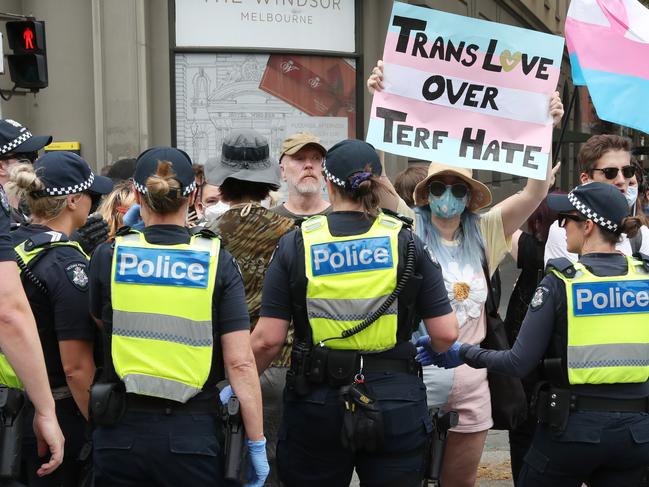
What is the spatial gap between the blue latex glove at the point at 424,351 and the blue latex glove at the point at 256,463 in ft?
2.84

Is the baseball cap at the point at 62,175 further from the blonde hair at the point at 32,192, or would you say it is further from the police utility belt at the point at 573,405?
the police utility belt at the point at 573,405

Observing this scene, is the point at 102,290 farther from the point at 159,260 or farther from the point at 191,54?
the point at 191,54

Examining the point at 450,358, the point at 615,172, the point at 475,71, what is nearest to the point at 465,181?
the point at 475,71

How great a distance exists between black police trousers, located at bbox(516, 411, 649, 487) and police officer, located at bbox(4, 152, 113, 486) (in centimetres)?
180

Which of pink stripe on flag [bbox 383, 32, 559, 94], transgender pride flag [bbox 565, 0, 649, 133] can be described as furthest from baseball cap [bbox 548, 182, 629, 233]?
transgender pride flag [bbox 565, 0, 649, 133]

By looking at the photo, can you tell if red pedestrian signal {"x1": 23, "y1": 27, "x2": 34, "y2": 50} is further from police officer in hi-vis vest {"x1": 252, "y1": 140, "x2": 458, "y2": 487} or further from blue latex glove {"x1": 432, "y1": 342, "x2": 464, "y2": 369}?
blue latex glove {"x1": 432, "y1": 342, "x2": 464, "y2": 369}

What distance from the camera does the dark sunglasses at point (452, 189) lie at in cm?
484

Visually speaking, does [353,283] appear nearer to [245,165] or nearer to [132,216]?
[245,165]

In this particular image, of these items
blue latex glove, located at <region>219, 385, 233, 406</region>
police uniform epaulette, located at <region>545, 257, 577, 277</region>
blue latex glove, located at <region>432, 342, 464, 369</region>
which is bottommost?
blue latex glove, located at <region>219, 385, 233, 406</region>

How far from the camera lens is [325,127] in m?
14.5

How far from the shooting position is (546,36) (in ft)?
16.2

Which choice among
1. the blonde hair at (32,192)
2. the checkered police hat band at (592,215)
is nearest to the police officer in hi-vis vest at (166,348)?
the blonde hair at (32,192)

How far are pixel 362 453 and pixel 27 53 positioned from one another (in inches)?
327

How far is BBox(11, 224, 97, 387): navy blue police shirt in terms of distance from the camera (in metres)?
3.80
